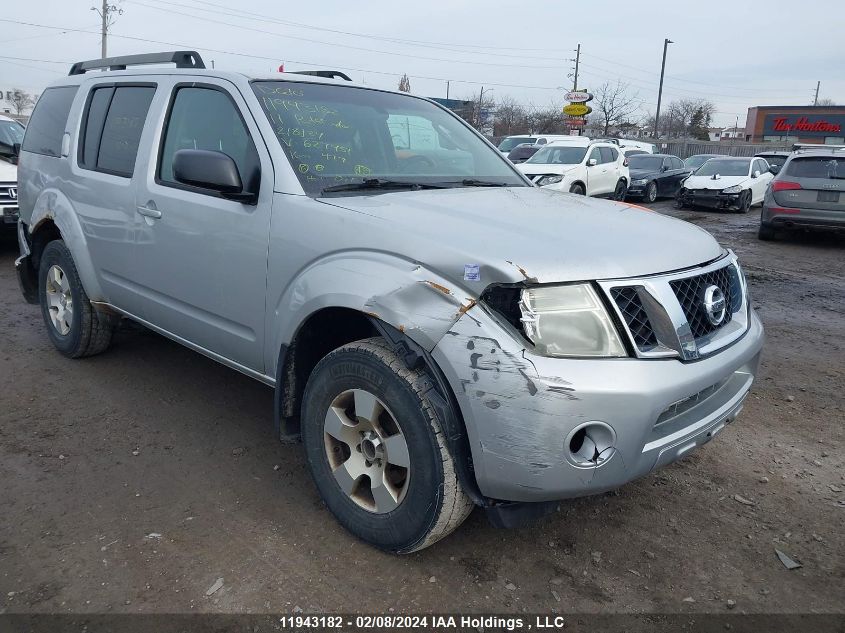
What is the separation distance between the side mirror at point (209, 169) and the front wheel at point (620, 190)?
52.0ft

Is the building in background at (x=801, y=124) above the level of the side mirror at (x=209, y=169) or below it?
above

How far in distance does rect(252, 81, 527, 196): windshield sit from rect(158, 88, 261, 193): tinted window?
0.17 metres

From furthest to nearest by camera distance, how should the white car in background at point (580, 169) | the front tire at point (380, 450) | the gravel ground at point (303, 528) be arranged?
the white car in background at point (580, 169), the gravel ground at point (303, 528), the front tire at point (380, 450)

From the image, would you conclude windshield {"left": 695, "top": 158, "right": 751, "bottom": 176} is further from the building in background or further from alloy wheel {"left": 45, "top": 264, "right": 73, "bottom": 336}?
the building in background

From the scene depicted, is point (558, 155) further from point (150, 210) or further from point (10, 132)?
point (150, 210)

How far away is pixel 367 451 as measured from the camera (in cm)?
269

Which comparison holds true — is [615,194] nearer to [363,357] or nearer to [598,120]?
[363,357]

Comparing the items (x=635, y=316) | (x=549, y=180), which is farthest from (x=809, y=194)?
(x=635, y=316)

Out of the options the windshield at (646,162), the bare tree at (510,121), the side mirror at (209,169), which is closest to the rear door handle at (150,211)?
the side mirror at (209,169)

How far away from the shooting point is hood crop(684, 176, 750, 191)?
16.9 m

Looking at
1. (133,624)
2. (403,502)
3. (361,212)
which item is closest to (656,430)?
(403,502)

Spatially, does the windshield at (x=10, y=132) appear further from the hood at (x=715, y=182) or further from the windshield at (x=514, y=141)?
the windshield at (x=514, y=141)

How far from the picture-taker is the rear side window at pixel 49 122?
4.69 m

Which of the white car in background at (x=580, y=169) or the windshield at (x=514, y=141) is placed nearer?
the white car in background at (x=580, y=169)
